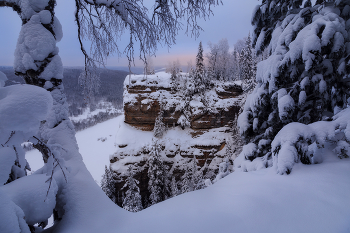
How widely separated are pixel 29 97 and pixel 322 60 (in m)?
3.62

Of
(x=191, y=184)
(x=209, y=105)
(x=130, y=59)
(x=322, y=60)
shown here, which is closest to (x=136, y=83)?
(x=209, y=105)

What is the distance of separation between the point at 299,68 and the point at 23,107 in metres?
3.68

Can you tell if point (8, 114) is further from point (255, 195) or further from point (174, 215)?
point (255, 195)

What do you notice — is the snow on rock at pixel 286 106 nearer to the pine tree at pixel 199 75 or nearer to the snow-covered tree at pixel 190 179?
the snow-covered tree at pixel 190 179

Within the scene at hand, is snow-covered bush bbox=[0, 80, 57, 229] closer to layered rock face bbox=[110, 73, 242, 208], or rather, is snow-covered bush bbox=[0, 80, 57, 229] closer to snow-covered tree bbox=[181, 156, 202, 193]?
snow-covered tree bbox=[181, 156, 202, 193]

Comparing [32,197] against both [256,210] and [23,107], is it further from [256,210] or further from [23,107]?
[256,210]

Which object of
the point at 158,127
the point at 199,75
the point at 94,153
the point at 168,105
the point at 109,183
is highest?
the point at 199,75

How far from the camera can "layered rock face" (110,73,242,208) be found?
719 inches

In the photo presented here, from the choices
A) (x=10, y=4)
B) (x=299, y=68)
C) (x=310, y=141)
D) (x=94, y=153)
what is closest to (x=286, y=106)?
(x=310, y=141)

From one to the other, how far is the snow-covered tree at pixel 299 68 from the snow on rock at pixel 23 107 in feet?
8.53

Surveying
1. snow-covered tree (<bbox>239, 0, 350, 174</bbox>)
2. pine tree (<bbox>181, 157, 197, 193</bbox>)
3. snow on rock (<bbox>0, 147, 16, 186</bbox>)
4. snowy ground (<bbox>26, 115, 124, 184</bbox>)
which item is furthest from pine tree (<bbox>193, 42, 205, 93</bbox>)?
snow on rock (<bbox>0, 147, 16, 186</bbox>)

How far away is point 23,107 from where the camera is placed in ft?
3.27

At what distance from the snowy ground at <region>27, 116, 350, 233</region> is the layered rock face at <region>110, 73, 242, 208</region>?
632 inches

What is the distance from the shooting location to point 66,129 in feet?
7.07
